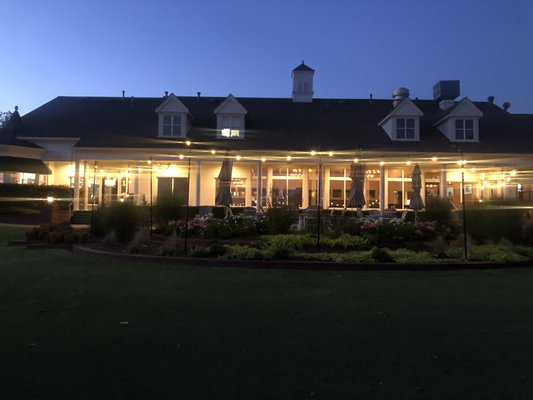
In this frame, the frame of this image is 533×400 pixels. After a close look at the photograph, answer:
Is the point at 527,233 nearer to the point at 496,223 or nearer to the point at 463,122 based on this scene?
the point at 496,223

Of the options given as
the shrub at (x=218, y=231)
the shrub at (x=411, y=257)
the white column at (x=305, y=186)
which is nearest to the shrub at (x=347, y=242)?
the shrub at (x=411, y=257)

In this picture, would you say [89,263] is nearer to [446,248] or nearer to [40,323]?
[40,323]

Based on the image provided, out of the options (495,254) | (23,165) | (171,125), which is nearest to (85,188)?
(23,165)

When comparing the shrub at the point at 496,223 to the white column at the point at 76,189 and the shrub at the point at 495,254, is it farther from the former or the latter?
the white column at the point at 76,189

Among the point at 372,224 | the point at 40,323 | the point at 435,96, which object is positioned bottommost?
the point at 40,323

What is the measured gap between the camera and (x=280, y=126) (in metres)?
22.8

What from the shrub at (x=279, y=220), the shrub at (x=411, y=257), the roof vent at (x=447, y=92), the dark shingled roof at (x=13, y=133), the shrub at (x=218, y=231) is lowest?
the shrub at (x=411, y=257)

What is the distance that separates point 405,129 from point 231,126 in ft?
32.7

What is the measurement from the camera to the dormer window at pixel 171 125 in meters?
21.4

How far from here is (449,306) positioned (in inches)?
197

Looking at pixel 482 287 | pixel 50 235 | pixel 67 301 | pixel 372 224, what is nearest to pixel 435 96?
pixel 372 224

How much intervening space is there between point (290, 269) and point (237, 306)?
9.85 feet

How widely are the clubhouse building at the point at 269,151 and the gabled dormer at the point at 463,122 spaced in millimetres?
57

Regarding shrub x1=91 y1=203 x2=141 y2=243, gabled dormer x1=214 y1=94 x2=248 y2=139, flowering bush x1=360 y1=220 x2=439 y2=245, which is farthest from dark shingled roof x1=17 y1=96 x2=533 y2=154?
flowering bush x1=360 y1=220 x2=439 y2=245
